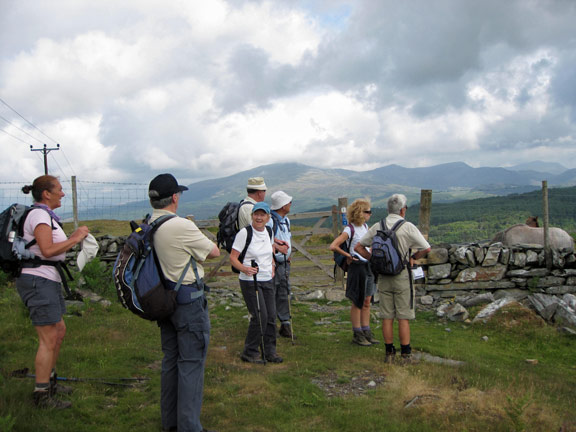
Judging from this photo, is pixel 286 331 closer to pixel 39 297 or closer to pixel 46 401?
pixel 46 401

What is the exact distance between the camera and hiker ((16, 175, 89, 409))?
13.7 ft

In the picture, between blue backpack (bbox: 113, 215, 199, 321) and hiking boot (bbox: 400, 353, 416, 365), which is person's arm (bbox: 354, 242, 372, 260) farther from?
blue backpack (bbox: 113, 215, 199, 321)

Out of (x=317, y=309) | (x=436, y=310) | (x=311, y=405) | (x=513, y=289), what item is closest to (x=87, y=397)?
(x=311, y=405)

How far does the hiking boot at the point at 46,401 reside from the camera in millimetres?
4277

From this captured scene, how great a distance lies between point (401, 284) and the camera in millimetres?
5922

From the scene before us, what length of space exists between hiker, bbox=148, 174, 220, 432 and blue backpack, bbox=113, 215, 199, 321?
2.9 inches

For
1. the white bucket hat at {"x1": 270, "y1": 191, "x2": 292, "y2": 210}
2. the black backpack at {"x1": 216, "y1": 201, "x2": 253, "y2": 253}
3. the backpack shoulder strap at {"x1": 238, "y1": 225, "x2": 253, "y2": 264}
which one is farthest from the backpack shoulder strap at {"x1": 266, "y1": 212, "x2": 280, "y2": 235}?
the backpack shoulder strap at {"x1": 238, "y1": 225, "x2": 253, "y2": 264}

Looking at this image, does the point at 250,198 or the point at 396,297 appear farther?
the point at 250,198

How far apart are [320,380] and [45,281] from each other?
3.33 metres

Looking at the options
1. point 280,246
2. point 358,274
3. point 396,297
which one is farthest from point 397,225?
point 280,246

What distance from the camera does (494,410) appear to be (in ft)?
13.8

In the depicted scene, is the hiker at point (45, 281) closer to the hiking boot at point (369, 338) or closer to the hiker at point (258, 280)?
the hiker at point (258, 280)

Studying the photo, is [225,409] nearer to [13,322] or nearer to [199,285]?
[199,285]

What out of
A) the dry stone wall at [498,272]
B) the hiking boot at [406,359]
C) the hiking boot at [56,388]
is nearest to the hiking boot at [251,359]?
the hiking boot at [406,359]
